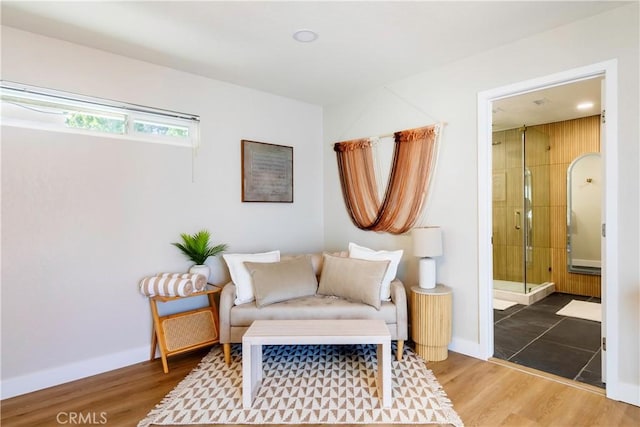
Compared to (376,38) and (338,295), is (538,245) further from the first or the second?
(376,38)

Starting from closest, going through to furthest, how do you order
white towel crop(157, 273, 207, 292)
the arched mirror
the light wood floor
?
the light wood floor < white towel crop(157, 273, 207, 292) < the arched mirror

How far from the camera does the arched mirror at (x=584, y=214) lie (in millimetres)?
4621

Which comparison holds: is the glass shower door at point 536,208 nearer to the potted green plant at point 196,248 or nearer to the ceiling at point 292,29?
the ceiling at point 292,29

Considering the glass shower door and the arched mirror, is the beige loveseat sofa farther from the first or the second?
the arched mirror

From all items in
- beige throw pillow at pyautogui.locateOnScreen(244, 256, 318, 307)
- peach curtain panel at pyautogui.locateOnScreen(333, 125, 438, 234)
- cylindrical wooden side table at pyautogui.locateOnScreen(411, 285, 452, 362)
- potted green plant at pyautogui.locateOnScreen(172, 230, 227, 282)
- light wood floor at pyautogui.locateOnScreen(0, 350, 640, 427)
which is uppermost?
peach curtain panel at pyautogui.locateOnScreen(333, 125, 438, 234)

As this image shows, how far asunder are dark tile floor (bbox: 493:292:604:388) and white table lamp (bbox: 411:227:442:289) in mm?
853

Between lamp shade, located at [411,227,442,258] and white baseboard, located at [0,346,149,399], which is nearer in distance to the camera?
white baseboard, located at [0,346,149,399]

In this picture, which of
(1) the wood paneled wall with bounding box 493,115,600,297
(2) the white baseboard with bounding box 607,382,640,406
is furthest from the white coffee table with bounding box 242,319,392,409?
(1) the wood paneled wall with bounding box 493,115,600,297

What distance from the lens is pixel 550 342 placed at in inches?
123

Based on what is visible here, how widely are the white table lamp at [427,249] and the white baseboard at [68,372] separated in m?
2.47

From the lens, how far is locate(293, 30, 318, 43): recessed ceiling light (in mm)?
2414

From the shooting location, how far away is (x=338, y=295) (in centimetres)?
296

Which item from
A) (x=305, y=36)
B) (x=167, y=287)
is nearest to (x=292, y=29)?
(x=305, y=36)

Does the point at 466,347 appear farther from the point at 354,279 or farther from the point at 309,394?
the point at 309,394
